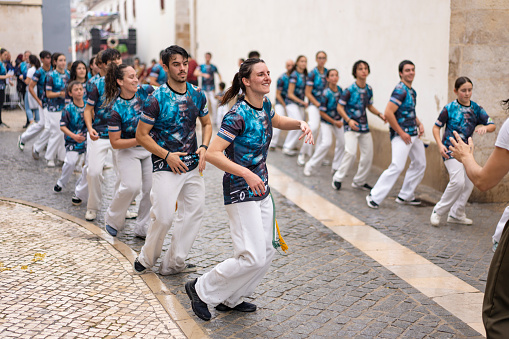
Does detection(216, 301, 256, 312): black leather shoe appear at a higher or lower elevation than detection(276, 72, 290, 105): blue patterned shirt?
lower

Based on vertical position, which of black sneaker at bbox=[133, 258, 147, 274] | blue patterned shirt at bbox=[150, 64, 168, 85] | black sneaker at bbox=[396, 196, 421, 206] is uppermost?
blue patterned shirt at bbox=[150, 64, 168, 85]

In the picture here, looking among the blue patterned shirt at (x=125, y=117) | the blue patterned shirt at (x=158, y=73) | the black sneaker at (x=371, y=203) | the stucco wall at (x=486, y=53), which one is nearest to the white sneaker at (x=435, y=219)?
the black sneaker at (x=371, y=203)

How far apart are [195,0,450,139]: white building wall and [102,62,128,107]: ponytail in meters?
5.43

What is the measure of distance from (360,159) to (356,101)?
0.89 m

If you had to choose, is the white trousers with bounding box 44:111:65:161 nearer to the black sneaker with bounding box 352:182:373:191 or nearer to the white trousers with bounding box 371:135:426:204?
the black sneaker with bounding box 352:182:373:191

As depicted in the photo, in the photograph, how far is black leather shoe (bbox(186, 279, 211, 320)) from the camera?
491 centimetres

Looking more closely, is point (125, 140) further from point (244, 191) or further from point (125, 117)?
point (244, 191)

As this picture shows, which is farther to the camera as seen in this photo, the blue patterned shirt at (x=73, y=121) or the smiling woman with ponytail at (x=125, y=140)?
the blue patterned shirt at (x=73, y=121)

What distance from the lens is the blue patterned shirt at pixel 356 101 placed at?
10391mm

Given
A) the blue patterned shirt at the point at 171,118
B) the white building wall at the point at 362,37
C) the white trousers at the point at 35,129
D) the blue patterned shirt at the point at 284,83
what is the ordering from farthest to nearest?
the blue patterned shirt at the point at 284,83, the white trousers at the point at 35,129, the white building wall at the point at 362,37, the blue patterned shirt at the point at 171,118

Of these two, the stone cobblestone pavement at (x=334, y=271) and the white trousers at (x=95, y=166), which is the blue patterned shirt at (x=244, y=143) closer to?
the stone cobblestone pavement at (x=334, y=271)

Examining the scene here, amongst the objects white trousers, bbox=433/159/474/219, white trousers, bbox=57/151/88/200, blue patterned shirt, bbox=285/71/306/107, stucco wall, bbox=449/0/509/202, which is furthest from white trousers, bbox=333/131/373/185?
white trousers, bbox=57/151/88/200

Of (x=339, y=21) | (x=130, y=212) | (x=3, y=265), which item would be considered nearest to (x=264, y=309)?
(x=3, y=265)

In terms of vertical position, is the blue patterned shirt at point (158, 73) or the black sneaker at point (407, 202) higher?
the blue patterned shirt at point (158, 73)
